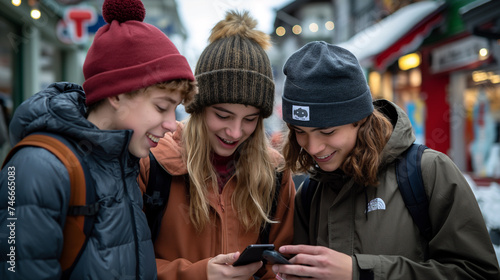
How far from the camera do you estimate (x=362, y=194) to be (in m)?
2.14

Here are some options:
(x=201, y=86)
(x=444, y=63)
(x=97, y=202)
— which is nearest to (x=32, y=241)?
(x=97, y=202)

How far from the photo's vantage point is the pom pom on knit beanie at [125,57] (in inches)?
69.9

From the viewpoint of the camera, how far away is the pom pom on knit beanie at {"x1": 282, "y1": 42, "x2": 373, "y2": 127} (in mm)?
2090

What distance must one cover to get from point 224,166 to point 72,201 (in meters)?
1.23

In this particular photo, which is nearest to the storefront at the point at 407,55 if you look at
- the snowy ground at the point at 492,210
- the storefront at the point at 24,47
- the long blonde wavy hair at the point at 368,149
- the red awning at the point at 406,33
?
the red awning at the point at 406,33

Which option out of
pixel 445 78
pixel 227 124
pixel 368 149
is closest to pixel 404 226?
pixel 368 149

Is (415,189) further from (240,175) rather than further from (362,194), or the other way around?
(240,175)

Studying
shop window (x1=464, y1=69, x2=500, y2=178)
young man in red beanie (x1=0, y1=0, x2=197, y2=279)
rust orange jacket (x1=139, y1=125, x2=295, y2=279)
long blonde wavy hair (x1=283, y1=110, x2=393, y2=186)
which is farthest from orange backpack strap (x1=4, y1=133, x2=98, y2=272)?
shop window (x1=464, y1=69, x2=500, y2=178)

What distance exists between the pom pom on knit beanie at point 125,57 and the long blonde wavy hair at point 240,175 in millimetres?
693

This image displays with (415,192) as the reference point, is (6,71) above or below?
above

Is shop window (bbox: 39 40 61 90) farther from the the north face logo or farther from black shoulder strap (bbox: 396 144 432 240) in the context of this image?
black shoulder strap (bbox: 396 144 432 240)

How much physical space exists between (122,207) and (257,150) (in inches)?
43.4

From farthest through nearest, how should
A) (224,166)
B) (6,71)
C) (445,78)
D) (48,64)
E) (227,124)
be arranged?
(48,64), (445,78), (6,71), (224,166), (227,124)

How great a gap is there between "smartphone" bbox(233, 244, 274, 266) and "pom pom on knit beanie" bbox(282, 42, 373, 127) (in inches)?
26.7
